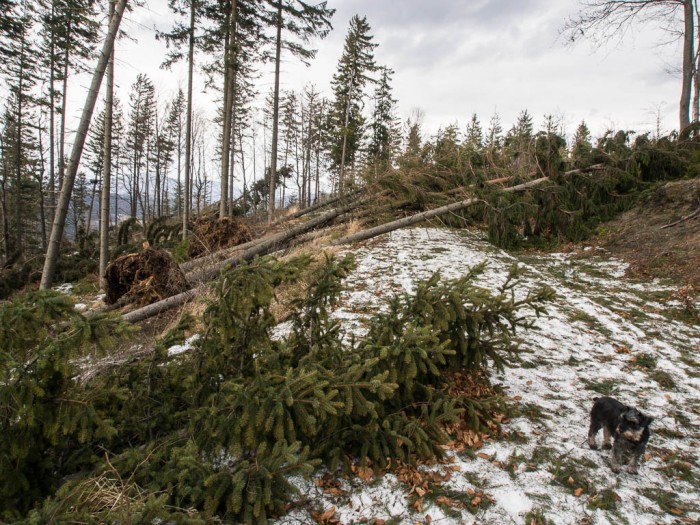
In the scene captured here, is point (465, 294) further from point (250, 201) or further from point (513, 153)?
point (250, 201)

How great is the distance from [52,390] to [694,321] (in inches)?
292

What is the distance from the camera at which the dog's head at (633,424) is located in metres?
2.53

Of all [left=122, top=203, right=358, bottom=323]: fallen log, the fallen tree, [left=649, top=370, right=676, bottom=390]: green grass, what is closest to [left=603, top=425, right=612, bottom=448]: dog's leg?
[left=649, top=370, right=676, bottom=390]: green grass

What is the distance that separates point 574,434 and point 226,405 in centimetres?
299

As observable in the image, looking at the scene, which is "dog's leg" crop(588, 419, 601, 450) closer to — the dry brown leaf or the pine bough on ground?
the pine bough on ground

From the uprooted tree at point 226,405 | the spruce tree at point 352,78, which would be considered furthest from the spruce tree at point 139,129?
the uprooted tree at point 226,405

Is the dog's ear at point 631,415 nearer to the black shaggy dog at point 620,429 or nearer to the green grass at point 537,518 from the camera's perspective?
the black shaggy dog at point 620,429

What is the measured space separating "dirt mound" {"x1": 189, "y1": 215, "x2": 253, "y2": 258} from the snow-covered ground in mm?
5825

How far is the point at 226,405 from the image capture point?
2.46 metres

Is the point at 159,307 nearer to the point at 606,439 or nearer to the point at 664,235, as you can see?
the point at 606,439

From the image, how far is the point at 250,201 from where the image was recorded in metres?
24.3

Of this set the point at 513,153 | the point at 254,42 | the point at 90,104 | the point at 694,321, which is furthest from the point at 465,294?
the point at 254,42

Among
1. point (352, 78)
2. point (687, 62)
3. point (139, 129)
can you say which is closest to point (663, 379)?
point (687, 62)

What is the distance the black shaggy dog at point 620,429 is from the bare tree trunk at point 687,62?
580 inches
